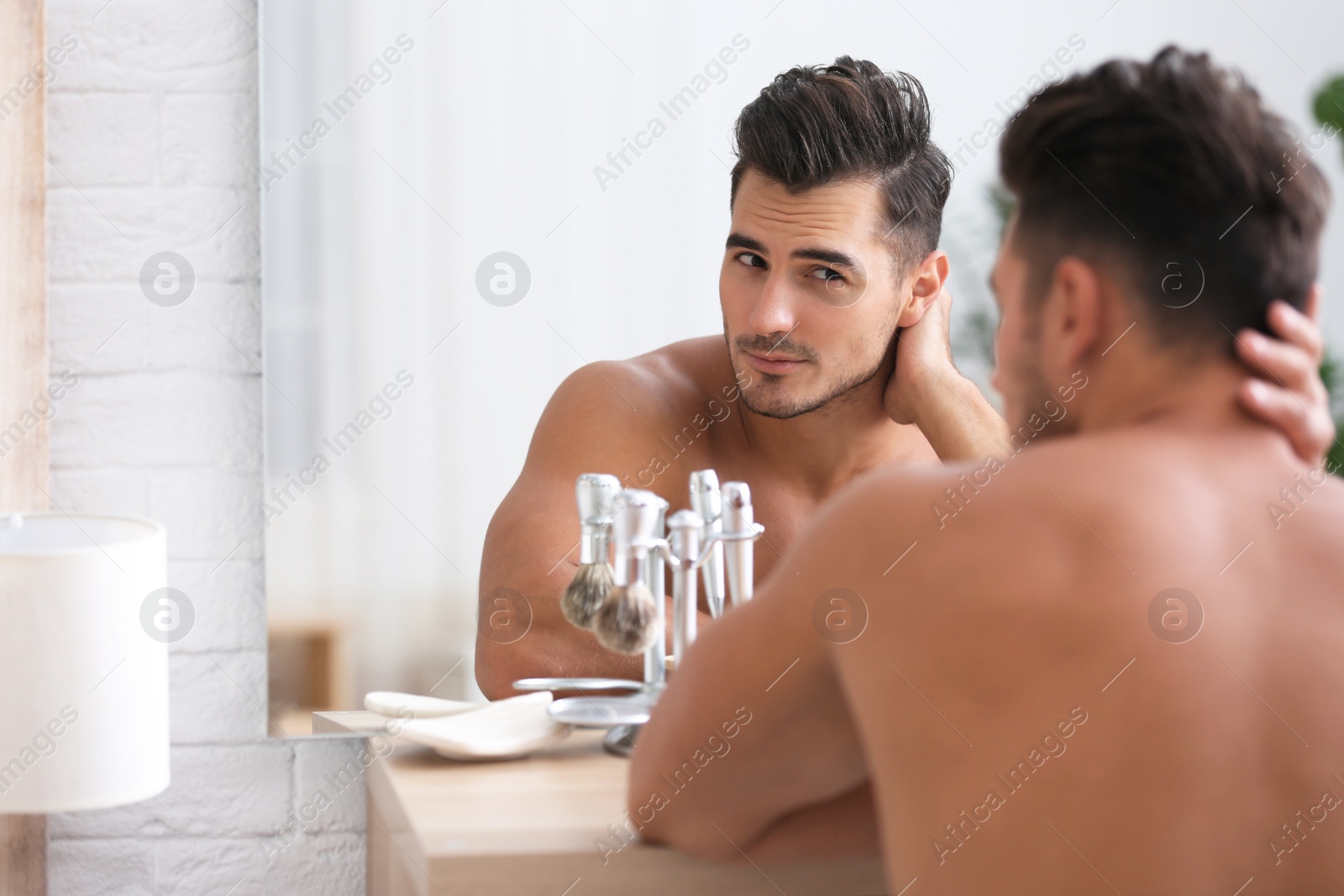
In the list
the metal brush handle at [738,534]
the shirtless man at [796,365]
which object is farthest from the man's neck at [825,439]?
the metal brush handle at [738,534]

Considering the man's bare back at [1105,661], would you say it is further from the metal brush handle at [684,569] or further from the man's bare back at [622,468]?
the man's bare back at [622,468]

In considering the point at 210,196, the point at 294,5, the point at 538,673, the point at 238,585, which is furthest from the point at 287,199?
the point at 538,673

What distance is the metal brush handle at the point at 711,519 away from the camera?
39.0 inches

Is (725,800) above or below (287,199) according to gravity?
below

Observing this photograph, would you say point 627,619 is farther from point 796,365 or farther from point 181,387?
point 181,387

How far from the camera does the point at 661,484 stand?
1.54m

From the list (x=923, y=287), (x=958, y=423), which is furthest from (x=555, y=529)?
(x=923, y=287)

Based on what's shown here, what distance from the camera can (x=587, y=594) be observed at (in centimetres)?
93

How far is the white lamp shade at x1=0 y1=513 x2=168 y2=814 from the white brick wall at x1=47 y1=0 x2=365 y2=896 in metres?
0.39

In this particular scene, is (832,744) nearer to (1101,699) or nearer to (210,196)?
(1101,699)

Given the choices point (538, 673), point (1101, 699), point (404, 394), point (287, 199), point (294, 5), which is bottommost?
point (538, 673)

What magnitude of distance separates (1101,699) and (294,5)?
1.42 m

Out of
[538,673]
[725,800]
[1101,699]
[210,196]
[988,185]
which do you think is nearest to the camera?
[1101,699]

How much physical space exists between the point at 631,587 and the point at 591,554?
0.21 feet
